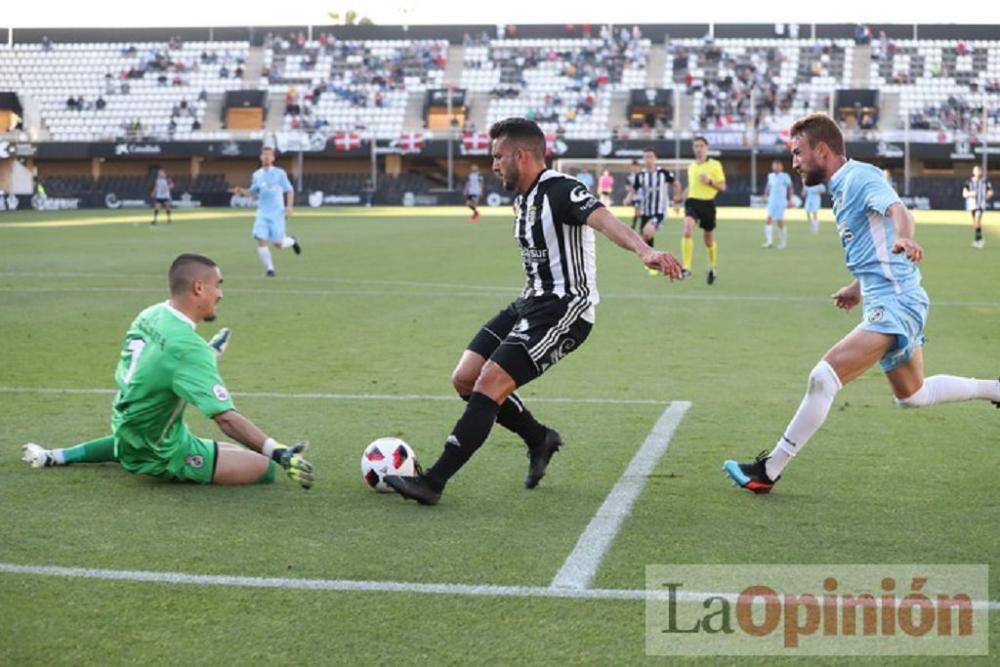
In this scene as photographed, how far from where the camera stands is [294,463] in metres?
5.96

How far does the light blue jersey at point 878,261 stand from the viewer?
6523 mm

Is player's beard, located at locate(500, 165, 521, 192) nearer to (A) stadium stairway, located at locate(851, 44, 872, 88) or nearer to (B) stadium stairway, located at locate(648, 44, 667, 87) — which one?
(B) stadium stairway, located at locate(648, 44, 667, 87)

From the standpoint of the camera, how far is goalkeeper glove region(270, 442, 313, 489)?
19.5 ft

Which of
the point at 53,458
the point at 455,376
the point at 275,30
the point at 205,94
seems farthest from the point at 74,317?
the point at 275,30

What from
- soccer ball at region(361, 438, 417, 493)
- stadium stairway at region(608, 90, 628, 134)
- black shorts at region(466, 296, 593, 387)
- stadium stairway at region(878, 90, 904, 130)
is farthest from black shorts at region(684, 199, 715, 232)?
stadium stairway at region(878, 90, 904, 130)

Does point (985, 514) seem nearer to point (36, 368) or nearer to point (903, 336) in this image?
point (903, 336)

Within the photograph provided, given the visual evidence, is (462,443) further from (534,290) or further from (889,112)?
(889,112)

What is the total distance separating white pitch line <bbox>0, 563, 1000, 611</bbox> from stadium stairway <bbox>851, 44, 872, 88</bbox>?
7292 centimetres

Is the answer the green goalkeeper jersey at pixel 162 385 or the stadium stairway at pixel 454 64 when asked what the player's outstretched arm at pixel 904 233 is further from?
the stadium stairway at pixel 454 64

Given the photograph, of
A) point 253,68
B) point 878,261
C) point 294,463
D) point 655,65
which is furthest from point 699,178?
point 253,68

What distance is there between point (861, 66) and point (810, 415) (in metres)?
74.0

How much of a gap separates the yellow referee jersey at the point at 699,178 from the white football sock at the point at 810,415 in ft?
49.3

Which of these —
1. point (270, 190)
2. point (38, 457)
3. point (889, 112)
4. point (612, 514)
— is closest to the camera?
point (612, 514)

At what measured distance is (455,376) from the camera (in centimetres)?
693
